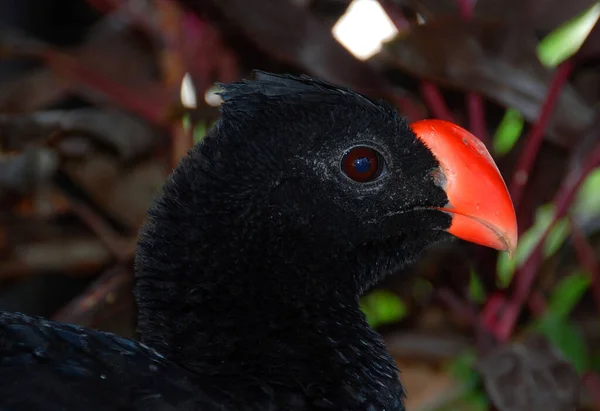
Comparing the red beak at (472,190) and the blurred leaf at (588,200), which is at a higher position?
the blurred leaf at (588,200)

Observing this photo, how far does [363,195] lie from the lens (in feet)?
3.79

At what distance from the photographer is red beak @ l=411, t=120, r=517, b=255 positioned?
1137mm

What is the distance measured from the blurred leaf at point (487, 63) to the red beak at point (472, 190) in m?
→ 0.40

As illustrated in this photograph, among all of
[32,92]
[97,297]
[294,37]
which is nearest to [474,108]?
[294,37]

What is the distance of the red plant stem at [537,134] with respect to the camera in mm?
1553

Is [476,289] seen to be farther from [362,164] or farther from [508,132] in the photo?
[362,164]

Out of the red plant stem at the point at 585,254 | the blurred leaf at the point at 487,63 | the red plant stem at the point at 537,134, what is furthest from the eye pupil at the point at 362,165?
the red plant stem at the point at 585,254

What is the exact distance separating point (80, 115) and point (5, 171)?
243 millimetres

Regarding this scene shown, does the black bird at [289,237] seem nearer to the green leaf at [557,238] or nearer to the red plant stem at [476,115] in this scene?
the red plant stem at [476,115]

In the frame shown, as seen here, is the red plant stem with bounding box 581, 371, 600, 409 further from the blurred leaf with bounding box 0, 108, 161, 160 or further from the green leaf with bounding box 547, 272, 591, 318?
the blurred leaf with bounding box 0, 108, 161, 160

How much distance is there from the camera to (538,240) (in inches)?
65.2

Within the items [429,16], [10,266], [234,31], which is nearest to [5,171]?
[10,266]

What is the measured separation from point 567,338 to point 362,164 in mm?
1074

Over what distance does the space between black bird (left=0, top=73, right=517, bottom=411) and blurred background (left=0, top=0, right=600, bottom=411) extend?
419 millimetres
